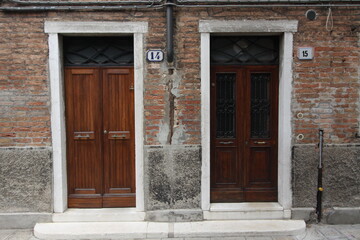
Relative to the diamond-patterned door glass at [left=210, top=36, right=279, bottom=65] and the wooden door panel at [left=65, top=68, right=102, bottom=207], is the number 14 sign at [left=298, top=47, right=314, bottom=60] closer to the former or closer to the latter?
the diamond-patterned door glass at [left=210, top=36, right=279, bottom=65]

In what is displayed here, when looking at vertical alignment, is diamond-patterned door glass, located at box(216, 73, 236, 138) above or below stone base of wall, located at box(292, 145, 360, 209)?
above

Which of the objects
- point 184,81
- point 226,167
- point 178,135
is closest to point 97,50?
point 184,81

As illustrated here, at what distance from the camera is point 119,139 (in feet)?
15.6

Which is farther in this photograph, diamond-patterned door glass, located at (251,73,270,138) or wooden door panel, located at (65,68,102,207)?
diamond-patterned door glass, located at (251,73,270,138)

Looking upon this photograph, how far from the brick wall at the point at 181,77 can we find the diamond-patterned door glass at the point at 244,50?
0.37m

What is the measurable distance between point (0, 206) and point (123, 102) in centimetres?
257

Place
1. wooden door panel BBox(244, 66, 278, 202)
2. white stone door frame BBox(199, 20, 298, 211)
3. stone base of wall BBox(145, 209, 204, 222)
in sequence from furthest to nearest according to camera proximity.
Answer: wooden door panel BBox(244, 66, 278, 202) → stone base of wall BBox(145, 209, 204, 222) → white stone door frame BBox(199, 20, 298, 211)

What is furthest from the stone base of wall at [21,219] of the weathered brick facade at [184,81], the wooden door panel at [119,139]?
the wooden door panel at [119,139]

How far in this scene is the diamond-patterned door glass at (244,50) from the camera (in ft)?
15.6

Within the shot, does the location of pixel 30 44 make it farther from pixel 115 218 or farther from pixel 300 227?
pixel 300 227

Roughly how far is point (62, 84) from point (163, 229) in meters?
2.82

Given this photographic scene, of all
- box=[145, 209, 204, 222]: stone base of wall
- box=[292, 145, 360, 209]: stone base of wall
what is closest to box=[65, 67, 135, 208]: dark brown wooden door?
box=[145, 209, 204, 222]: stone base of wall

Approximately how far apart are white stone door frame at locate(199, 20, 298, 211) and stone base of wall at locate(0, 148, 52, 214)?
8.29ft

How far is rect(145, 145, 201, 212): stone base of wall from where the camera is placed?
455 centimetres
